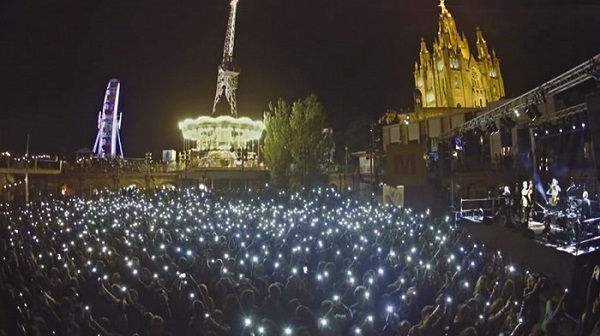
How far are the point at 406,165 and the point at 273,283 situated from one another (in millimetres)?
7608

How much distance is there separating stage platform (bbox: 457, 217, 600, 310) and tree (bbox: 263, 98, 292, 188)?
2341 centimetres

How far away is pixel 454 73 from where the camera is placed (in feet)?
246

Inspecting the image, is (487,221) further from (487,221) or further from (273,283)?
(273,283)

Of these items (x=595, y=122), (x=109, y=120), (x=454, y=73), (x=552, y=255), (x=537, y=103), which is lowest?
(x=552, y=255)

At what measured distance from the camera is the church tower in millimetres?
74250

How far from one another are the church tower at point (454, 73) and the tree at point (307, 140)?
38857 millimetres

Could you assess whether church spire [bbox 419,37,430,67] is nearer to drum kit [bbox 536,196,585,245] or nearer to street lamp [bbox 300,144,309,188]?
street lamp [bbox 300,144,309,188]

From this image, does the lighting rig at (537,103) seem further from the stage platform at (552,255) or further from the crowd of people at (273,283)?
the crowd of people at (273,283)

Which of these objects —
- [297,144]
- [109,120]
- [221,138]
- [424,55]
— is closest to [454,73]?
[424,55]

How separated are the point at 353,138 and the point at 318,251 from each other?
3951cm

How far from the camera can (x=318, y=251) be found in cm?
1123

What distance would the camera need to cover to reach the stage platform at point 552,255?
29.9 feet

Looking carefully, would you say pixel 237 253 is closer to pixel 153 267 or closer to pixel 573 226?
pixel 153 267

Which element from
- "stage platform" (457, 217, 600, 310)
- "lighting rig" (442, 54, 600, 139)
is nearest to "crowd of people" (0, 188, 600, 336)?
"stage platform" (457, 217, 600, 310)
